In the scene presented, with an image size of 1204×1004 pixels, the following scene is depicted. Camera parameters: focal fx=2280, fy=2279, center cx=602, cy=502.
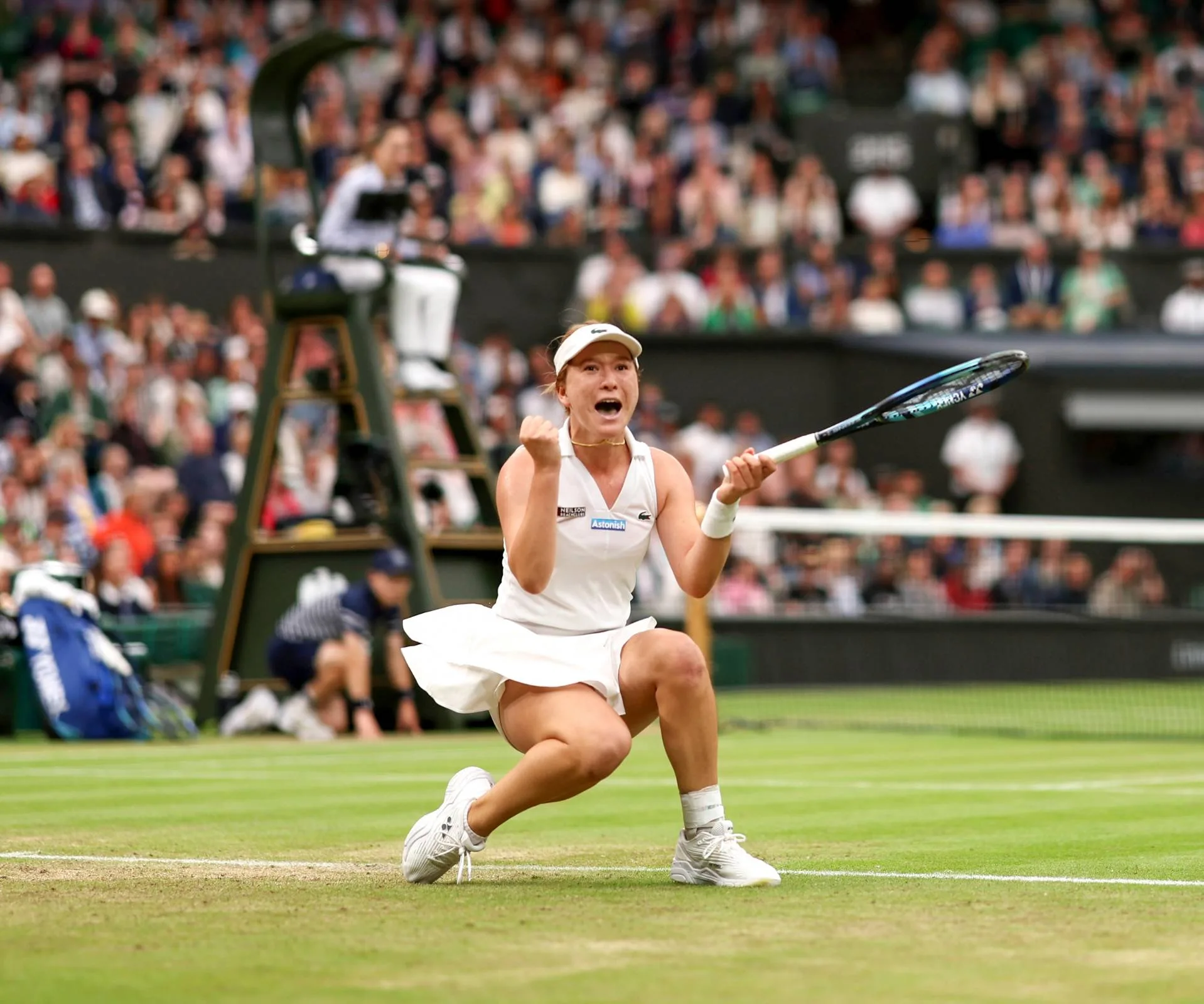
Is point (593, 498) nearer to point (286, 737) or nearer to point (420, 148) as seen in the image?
point (286, 737)

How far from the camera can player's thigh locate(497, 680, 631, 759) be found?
670cm

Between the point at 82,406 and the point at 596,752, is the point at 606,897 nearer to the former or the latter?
the point at 596,752

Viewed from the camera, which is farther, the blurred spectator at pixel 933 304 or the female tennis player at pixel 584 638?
the blurred spectator at pixel 933 304

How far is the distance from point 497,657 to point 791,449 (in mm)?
1096

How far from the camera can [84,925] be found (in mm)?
5887

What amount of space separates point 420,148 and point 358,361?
857 centimetres

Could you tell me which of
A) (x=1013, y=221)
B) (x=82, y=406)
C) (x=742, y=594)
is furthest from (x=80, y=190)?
(x=1013, y=221)

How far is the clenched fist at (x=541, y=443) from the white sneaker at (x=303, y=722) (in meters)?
9.44

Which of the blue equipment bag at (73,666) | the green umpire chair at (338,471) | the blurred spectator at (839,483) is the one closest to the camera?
the blue equipment bag at (73,666)

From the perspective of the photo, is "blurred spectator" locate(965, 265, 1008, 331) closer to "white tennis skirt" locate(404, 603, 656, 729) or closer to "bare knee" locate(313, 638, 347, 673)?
"bare knee" locate(313, 638, 347, 673)

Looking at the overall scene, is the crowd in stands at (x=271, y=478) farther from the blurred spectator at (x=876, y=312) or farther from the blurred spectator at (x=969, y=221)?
the blurred spectator at (x=969, y=221)

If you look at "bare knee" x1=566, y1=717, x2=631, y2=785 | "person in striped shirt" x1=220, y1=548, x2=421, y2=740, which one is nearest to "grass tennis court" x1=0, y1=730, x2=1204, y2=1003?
"bare knee" x1=566, y1=717, x2=631, y2=785

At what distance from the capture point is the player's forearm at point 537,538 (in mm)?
6676

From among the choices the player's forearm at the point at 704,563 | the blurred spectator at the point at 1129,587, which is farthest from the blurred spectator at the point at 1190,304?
the player's forearm at the point at 704,563
